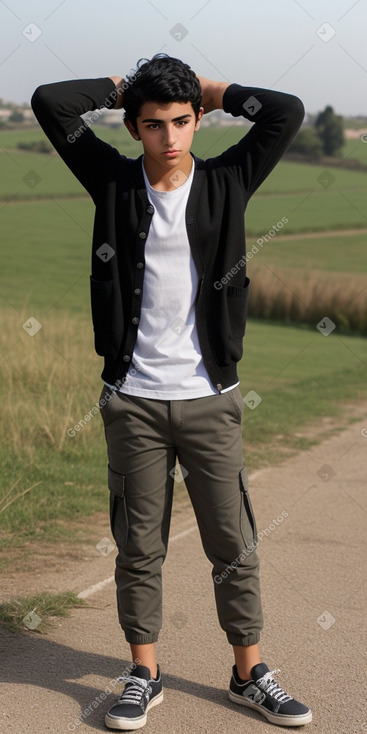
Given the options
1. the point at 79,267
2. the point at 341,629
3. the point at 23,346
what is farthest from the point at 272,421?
the point at 79,267

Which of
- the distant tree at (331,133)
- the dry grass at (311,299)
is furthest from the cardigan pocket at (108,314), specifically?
the distant tree at (331,133)

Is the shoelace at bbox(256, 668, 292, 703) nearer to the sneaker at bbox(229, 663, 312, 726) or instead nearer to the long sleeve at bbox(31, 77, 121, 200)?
the sneaker at bbox(229, 663, 312, 726)

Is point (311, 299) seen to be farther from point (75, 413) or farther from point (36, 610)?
point (36, 610)

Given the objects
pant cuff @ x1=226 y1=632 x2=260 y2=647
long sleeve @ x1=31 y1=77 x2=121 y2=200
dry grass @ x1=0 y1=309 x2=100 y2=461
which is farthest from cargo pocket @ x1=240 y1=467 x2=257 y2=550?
dry grass @ x1=0 y1=309 x2=100 y2=461

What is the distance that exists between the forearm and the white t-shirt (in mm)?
325

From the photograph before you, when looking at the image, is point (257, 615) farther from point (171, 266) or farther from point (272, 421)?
point (272, 421)

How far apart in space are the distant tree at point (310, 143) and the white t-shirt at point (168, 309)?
30.9 meters

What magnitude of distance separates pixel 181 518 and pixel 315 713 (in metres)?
2.23

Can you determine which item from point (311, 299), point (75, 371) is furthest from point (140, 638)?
point (311, 299)

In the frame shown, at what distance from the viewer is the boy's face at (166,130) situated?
2918mm

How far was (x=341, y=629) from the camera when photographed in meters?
3.86

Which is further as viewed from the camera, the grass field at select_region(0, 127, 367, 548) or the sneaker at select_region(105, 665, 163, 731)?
the grass field at select_region(0, 127, 367, 548)

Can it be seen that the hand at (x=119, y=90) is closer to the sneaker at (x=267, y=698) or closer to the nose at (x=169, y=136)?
the nose at (x=169, y=136)

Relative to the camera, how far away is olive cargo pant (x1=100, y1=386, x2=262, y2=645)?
120 inches
